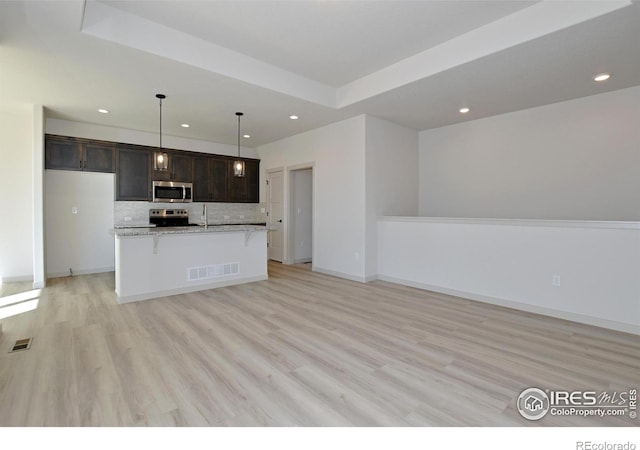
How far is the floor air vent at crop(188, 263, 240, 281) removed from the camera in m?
4.73

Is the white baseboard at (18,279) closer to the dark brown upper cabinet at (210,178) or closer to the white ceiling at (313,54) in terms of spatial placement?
the white ceiling at (313,54)

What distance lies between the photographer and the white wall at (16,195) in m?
5.21

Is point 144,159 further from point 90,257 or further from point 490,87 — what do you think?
point 490,87

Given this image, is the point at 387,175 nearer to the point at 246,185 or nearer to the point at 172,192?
the point at 246,185

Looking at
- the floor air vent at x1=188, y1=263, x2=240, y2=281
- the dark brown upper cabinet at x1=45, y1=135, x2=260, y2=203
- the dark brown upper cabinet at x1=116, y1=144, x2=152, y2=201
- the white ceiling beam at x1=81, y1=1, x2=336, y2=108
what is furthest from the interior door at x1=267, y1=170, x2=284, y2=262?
the white ceiling beam at x1=81, y1=1, x2=336, y2=108

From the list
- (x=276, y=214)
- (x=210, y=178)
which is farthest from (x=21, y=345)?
(x=276, y=214)

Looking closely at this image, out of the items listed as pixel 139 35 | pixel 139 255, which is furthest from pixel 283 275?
pixel 139 35

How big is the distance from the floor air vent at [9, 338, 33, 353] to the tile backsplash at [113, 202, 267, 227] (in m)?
3.69

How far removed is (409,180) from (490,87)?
231cm

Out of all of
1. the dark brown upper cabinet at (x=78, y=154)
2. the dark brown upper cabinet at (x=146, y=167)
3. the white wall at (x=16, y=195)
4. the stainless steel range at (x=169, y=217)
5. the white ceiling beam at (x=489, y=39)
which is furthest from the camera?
the stainless steel range at (x=169, y=217)

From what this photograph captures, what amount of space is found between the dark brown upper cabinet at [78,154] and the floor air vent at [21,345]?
3794 millimetres

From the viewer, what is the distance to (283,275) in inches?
230

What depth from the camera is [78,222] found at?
19.3ft

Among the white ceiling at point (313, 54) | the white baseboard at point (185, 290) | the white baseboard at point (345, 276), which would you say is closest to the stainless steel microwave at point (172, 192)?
the white ceiling at point (313, 54)
